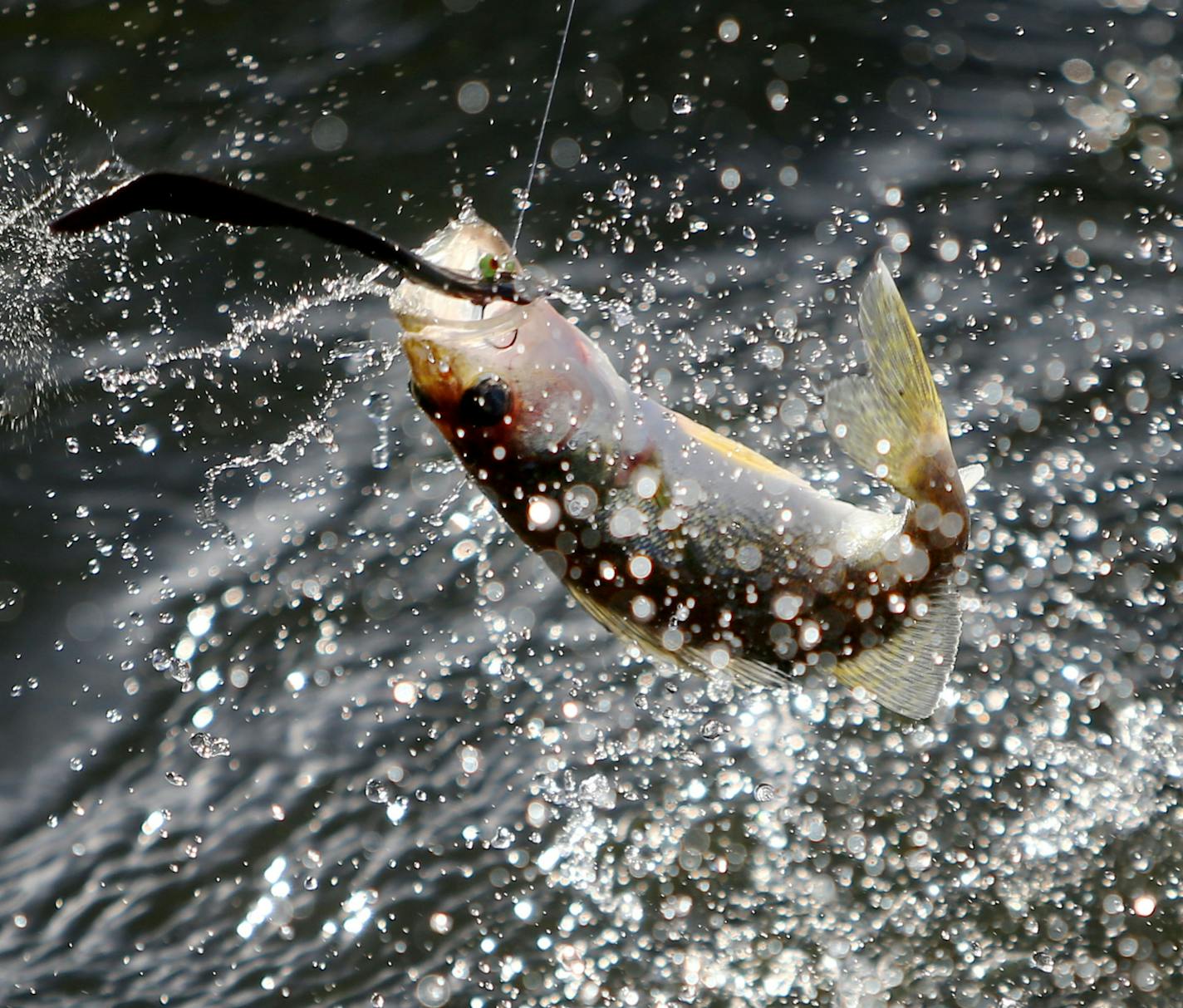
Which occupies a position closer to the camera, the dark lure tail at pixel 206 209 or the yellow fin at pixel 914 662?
the dark lure tail at pixel 206 209

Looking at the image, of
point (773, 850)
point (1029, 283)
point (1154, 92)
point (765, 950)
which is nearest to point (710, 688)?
point (773, 850)

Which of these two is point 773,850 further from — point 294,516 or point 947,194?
point 947,194

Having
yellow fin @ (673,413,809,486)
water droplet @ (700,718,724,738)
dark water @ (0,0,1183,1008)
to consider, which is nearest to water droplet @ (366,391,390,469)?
dark water @ (0,0,1183,1008)

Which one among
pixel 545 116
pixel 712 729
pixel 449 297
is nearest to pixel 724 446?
pixel 449 297

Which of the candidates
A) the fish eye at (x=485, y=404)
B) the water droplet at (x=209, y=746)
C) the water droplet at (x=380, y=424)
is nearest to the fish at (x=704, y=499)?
the fish eye at (x=485, y=404)

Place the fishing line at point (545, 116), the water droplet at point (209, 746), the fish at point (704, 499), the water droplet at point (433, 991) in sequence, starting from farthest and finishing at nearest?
the fishing line at point (545, 116), the water droplet at point (209, 746), the water droplet at point (433, 991), the fish at point (704, 499)

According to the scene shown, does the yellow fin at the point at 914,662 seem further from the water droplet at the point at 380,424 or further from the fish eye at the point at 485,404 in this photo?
the water droplet at the point at 380,424

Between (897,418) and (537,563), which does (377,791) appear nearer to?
(537,563)

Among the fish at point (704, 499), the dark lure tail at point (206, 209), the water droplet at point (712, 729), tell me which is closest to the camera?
the dark lure tail at point (206, 209)

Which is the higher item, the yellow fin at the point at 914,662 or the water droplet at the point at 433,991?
the yellow fin at the point at 914,662
